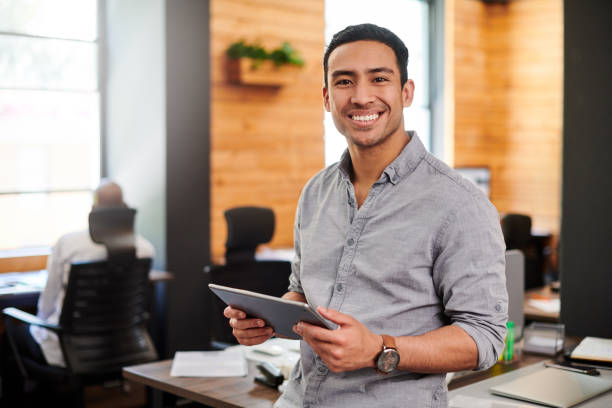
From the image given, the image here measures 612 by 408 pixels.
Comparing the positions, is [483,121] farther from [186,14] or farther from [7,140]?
[7,140]

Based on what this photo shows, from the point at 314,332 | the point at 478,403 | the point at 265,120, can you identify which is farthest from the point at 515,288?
the point at 265,120

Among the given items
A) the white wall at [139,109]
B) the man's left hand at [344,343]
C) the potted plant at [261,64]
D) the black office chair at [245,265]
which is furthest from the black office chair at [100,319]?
the man's left hand at [344,343]

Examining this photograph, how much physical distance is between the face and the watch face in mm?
480

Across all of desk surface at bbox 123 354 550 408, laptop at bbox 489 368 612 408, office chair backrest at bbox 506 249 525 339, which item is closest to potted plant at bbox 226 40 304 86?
office chair backrest at bbox 506 249 525 339

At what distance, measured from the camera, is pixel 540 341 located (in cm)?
275

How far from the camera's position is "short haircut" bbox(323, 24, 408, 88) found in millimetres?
1654

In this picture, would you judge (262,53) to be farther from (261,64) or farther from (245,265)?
(245,265)

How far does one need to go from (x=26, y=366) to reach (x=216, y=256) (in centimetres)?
186

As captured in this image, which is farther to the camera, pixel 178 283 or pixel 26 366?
pixel 178 283

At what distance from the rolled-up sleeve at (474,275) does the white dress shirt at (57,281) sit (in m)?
2.57

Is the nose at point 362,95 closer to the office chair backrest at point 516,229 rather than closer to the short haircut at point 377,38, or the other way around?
the short haircut at point 377,38

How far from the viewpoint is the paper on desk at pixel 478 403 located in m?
2.06

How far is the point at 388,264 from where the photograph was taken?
5.19ft

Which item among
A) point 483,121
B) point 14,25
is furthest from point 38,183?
point 483,121
